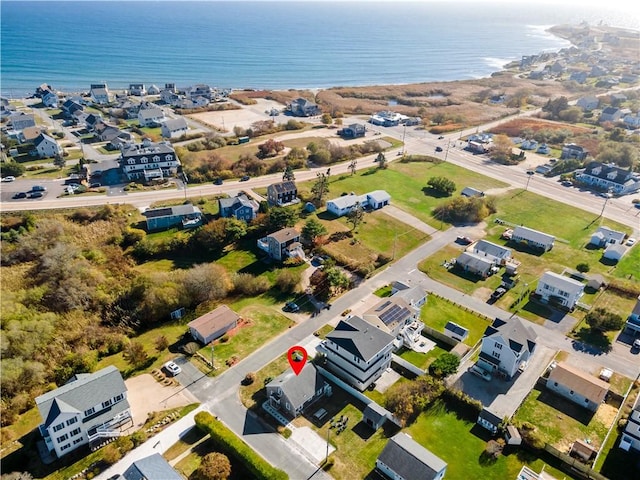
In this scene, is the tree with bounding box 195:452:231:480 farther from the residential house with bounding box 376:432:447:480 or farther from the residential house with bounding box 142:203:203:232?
the residential house with bounding box 142:203:203:232

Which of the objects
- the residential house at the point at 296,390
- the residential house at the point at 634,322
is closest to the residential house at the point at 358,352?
the residential house at the point at 296,390

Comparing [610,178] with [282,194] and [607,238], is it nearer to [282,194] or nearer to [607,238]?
[607,238]

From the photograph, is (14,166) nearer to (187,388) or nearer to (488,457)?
(187,388)

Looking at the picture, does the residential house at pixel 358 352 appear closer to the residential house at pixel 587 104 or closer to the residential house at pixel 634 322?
the residential house at pixel 634 322

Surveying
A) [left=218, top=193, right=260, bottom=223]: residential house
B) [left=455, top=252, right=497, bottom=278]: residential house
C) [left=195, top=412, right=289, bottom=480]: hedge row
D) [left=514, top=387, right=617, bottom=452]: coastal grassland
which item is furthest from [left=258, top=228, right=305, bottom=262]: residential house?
[left=514, top=387, right=617, bottom=452]: coastal grassland

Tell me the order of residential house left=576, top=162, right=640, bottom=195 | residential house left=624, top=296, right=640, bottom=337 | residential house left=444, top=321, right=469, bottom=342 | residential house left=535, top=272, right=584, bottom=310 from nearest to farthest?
residential house left=444, top=321, right=469, bottom=342 < residential house left=624, top=296, right=640, bottom=337 < residential house left=535, top=272, right=584, bottom=310 < residential house left=576, top=162, right=640, bottom=195

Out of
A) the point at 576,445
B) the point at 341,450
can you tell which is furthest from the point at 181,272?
the point at 576,445
